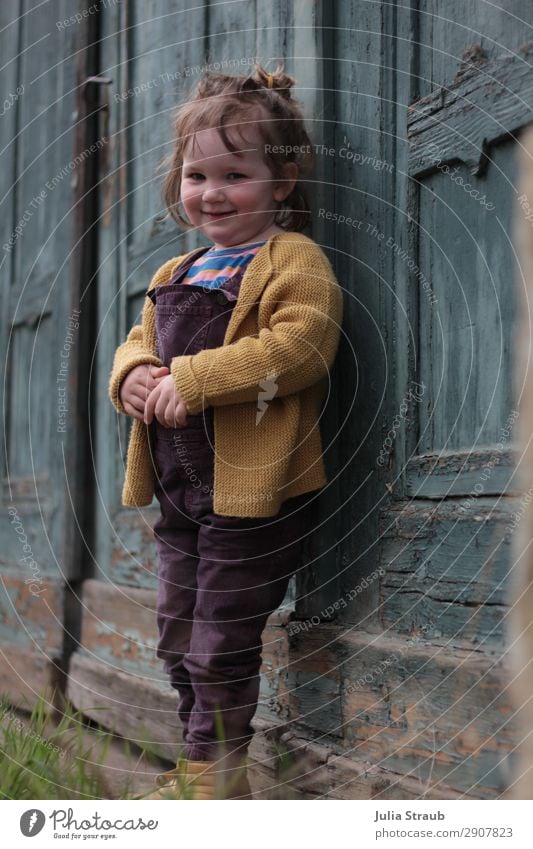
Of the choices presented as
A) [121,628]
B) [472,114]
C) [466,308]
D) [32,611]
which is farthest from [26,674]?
[472,114]

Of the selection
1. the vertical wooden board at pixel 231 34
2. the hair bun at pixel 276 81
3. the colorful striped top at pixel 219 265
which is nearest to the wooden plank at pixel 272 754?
the colorful striped top at pixel 219 265

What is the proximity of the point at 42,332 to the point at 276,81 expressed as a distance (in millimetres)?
1086

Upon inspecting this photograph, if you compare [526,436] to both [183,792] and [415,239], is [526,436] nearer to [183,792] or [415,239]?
[415,239]

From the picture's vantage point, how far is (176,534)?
130cm

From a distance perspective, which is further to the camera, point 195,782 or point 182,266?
point 182,266

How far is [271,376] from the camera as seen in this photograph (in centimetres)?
→ 115

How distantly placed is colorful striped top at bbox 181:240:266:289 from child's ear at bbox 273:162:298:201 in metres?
0.07

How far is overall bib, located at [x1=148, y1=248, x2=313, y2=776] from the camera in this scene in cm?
119

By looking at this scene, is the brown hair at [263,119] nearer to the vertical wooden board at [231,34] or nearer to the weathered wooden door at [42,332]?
the vertical wooden board at [231,34]

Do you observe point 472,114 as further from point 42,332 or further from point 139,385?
point 42,332

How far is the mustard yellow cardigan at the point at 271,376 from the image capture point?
45.3 inches

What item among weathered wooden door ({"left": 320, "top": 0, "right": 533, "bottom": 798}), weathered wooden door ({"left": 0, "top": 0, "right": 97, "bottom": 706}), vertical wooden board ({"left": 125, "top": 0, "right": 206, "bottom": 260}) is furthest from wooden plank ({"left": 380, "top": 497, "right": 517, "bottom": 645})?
weathered wooden door ({"left": 0, "top": 0, "right": 97, "bottom": 706})
